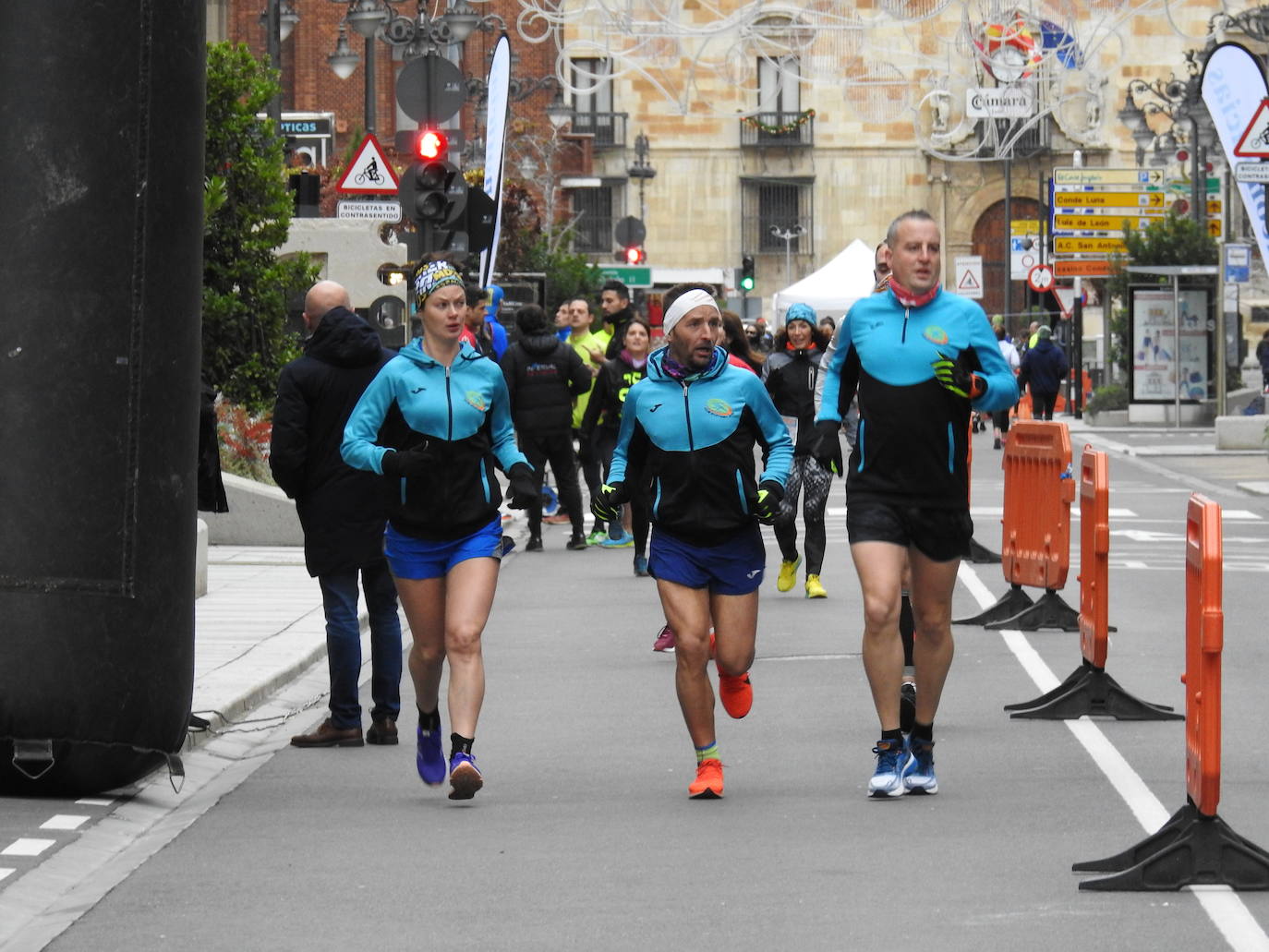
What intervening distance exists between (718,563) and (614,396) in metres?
10.7

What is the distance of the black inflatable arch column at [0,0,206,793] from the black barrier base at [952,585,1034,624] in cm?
687

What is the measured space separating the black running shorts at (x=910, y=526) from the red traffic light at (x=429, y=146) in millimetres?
13530

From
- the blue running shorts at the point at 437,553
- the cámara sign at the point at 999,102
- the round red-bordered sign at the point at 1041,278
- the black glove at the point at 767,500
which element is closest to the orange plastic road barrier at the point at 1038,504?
the black glove at the point at 767,500

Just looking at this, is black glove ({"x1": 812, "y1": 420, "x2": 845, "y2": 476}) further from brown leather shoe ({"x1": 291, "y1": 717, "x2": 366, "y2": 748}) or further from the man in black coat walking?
brown leather shoe ({"x1": 291, "y1": 717, "x2": 366, "y2": 748})

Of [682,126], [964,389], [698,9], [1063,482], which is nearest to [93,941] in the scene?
[964,389]

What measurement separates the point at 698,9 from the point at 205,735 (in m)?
47.5

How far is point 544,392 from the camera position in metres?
20.5

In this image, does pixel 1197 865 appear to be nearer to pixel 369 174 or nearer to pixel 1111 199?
pixel 369 174

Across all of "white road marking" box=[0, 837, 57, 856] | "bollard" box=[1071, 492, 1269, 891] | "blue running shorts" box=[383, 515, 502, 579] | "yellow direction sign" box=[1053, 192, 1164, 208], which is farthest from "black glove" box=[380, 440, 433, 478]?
"yellow direction sign" box=[1053, 192, 1164, 208]

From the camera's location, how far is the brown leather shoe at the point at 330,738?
10750 mm

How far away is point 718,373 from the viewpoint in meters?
9.31

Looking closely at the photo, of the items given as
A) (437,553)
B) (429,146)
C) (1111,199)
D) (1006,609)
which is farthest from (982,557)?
(1111,199)

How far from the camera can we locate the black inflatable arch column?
354 inches

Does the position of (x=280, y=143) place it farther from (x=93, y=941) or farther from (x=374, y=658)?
(x=93, y=941)
